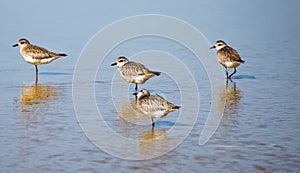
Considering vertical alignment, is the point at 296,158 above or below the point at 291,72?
below

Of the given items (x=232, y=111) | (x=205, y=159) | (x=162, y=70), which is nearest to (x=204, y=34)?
(x=162, y=70)

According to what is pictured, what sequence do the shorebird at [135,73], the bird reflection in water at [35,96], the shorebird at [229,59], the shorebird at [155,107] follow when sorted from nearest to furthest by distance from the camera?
the shorebird at [155,107] < the bird reflection in water at [35,96] < the shorebird at [135,73] < the shorebird at [229,59]

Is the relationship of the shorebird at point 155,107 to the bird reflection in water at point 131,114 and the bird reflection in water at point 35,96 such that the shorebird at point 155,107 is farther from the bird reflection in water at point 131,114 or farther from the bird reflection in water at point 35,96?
the bird reflection in water at point 35,96

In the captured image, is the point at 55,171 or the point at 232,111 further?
the point at 232,111

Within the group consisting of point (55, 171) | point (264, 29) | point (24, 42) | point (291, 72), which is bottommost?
point (55, 171)

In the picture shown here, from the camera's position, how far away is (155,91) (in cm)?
1167

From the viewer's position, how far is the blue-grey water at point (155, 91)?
7.18m

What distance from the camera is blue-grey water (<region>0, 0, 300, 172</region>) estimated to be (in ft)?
23.6

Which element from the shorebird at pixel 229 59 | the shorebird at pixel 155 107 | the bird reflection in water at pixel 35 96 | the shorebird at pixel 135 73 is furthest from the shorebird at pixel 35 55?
the shorebird at pixel 155 107

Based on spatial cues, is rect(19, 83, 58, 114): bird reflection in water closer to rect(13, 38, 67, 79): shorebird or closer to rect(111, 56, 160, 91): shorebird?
rect(13, 38, 67, 79): shorebird

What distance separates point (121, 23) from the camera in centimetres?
1952

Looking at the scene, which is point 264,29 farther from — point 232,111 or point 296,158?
point 296,158

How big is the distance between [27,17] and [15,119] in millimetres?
12742

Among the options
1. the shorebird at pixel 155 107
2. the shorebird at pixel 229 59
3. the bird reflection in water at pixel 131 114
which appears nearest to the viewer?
the shorebird at pixel 155 107
